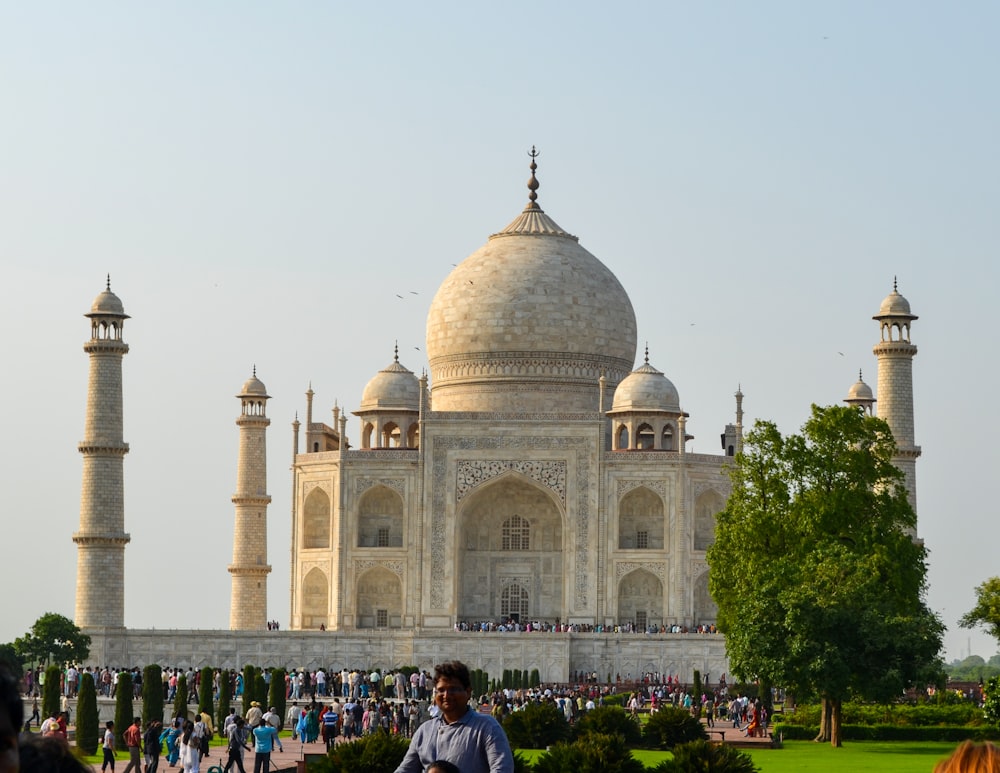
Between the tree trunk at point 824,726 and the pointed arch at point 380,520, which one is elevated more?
the pointed arch at point 380,520

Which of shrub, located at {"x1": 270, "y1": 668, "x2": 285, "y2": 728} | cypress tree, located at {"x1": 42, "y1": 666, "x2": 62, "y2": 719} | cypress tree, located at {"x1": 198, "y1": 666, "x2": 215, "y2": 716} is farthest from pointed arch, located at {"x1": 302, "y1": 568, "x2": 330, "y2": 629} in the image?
cypress tree, located at {"x1": 42, "y1": 666, "x2": 62, "y2": 719}

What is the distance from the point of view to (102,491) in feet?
122

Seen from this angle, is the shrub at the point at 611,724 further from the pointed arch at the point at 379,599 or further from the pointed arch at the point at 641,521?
the pointed arch at the point at 379,599

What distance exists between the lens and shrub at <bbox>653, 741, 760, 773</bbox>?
1418 cm

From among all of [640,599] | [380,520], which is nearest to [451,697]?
[640,599]

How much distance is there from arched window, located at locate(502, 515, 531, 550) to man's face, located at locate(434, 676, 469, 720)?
120 feet

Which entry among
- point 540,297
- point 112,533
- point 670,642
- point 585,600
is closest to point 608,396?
point 540,297

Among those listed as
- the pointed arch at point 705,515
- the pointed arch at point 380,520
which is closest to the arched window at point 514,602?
the pointed arch at point 380,520

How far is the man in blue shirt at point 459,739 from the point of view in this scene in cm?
580

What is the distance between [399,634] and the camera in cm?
3797

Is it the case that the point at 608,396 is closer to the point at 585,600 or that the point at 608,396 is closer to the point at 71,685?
the point at 585,600

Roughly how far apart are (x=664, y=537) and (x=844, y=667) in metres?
17.5

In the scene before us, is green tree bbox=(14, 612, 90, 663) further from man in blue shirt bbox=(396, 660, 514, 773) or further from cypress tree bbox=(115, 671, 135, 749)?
man in blue shirt bbox=(396, 660, 514, 773)

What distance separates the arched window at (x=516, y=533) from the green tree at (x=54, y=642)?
34.6 ft
